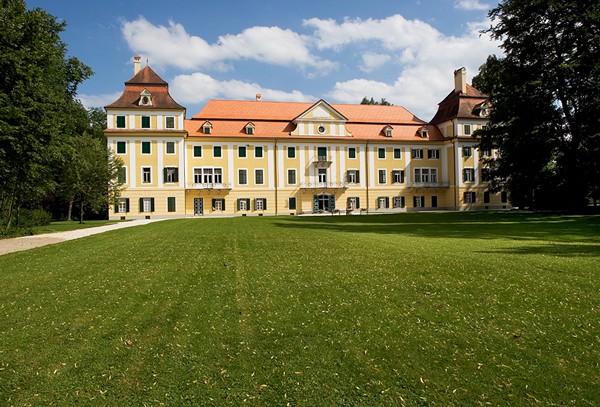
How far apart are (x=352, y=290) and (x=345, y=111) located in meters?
56.1

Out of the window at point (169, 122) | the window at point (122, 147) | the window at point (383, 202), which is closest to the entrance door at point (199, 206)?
the window at point (169, 122)

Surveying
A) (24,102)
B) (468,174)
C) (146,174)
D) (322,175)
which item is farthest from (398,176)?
(24,102)

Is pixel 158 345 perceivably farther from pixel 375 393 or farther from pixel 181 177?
pixel 181 177

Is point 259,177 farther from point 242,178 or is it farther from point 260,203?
point 260,203

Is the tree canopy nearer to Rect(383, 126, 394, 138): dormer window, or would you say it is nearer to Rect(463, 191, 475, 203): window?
Rect(383, 126, 394, 138): dormer window

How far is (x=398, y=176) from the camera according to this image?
194ft

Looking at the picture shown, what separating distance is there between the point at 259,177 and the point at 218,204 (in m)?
6.20

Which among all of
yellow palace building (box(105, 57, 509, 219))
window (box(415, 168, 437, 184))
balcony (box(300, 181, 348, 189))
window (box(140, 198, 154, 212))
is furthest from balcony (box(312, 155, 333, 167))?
window (box(140, 198, 154, 212))

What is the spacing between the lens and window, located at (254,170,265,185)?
180ft

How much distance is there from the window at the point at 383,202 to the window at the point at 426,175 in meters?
5.21

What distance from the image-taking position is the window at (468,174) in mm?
59219

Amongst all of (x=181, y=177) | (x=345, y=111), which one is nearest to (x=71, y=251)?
(x=181, y=177)

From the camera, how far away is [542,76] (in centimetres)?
3247

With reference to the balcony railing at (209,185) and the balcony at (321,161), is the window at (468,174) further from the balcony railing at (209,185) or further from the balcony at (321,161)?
the balcony railing at (209,185)
